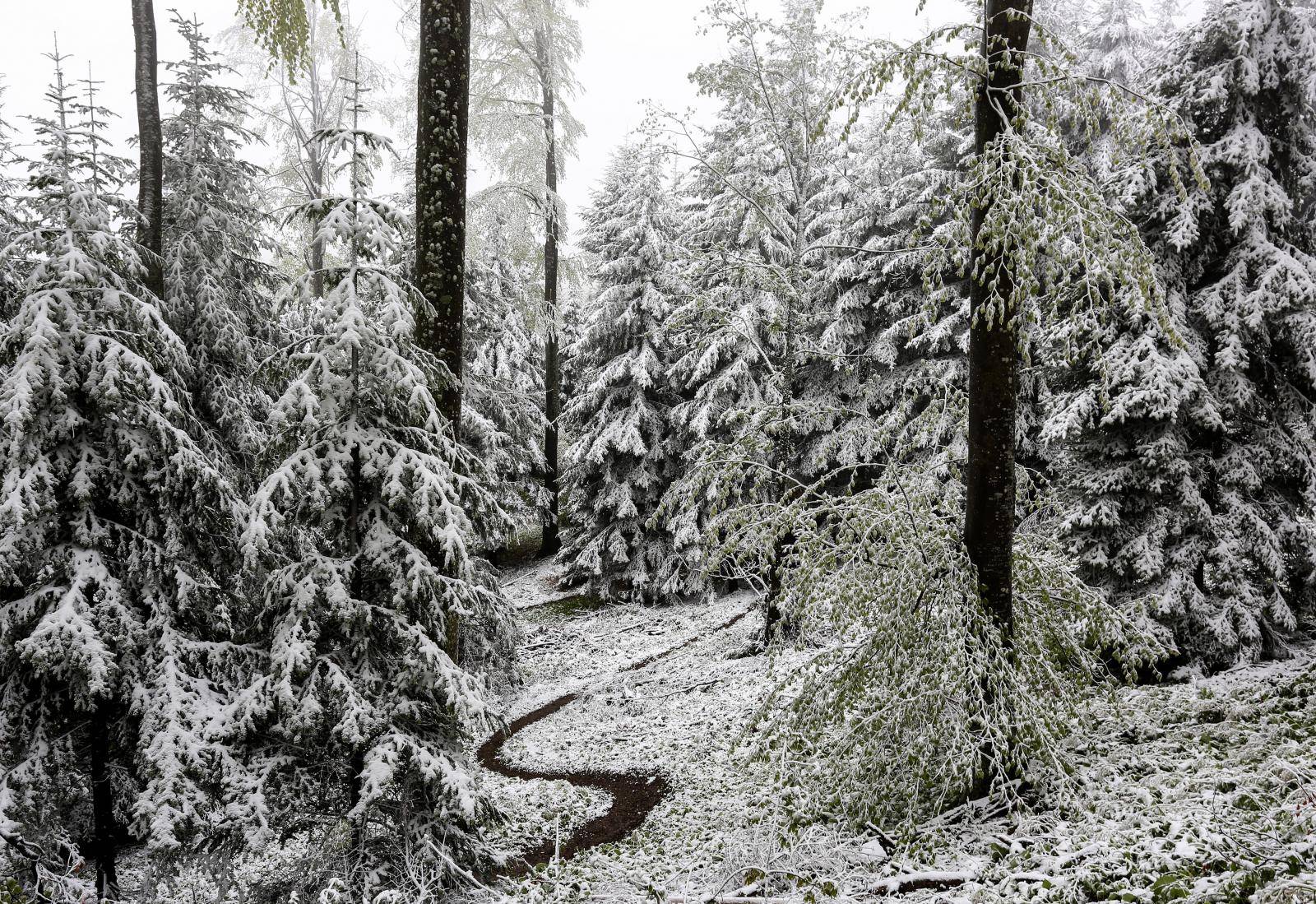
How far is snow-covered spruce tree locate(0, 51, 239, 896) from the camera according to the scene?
690 centimetres

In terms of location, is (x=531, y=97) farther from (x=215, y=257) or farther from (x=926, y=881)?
(x=926, y=881)

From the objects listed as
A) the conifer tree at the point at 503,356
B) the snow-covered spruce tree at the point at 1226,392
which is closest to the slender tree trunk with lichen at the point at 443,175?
the snow-covered spruce tree at the point at 1226,392

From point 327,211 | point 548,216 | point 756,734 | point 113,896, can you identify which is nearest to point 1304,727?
point 756,734

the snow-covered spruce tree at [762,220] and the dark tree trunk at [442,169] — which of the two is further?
the snow-covered spruce tree at [762,220]

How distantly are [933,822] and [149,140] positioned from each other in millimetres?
11644

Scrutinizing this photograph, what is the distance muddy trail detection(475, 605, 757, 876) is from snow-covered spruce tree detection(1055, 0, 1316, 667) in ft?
22.8

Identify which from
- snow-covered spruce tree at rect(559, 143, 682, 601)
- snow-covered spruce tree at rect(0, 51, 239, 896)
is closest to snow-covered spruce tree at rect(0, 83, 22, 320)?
snow-covered spruce tree at rect(0, 51, 239, 896)

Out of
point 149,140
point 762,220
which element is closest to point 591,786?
point 149,140

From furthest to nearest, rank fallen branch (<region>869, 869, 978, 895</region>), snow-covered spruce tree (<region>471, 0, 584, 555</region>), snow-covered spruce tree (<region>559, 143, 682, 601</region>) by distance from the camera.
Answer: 1. snow-covered spruce tree (<region>559, 143, 682, 601</region>)
2. snow-covered spruce tree (<region>471, 0, 584, 555</region>)
3. fallen branch (<region>869, 869, 978, 895</region>)

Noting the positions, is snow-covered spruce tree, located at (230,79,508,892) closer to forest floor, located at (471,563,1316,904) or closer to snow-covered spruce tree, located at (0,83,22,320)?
forest floor, located at (471,563,1316,904)

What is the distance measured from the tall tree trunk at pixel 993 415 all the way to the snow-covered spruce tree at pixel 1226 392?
4.54 meters

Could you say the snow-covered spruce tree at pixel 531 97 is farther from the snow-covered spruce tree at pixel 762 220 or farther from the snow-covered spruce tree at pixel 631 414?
the snow-covered spruce tree at pixel 762 220

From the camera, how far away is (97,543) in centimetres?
751

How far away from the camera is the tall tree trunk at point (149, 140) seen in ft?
30.0
